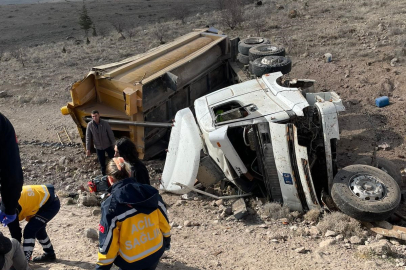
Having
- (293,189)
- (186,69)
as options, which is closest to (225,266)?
(293,189)

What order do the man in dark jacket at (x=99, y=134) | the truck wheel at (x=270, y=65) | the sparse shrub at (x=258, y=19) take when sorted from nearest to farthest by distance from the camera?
1. the man in dark jacket at (x=99, y=134)
2. the truck wheel at (x=270, y=65)
3. the sparse shrub at (x=258, y=19)

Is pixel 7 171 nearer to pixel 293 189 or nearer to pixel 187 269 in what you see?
pixel 187 269

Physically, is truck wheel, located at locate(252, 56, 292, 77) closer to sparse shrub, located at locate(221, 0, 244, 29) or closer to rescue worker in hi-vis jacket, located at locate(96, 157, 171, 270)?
rescue worker in hi-vis jacket, located at locate(96, 157, 171, 270)

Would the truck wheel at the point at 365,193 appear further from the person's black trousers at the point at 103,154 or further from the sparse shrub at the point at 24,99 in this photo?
the sparse shrub at the point at 24,99

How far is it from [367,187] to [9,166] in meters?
4.10

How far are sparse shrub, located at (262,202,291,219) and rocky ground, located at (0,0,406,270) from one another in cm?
2

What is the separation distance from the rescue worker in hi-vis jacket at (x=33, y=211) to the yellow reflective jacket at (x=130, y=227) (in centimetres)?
131

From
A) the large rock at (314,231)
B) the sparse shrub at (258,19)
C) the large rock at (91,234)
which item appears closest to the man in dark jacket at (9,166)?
the large rock at (91,234)

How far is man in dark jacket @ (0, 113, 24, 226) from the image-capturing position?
330 cm

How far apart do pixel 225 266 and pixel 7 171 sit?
242 centimetres

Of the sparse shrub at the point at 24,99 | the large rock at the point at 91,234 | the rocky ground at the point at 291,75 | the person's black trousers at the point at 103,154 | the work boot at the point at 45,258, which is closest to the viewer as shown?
the work boot at the point at 45,258

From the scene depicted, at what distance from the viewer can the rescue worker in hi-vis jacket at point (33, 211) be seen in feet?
13.3

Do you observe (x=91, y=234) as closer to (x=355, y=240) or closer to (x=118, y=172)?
(x=118, y=172)

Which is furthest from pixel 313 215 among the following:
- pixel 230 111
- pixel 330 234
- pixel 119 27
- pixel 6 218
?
pixel 119 27
